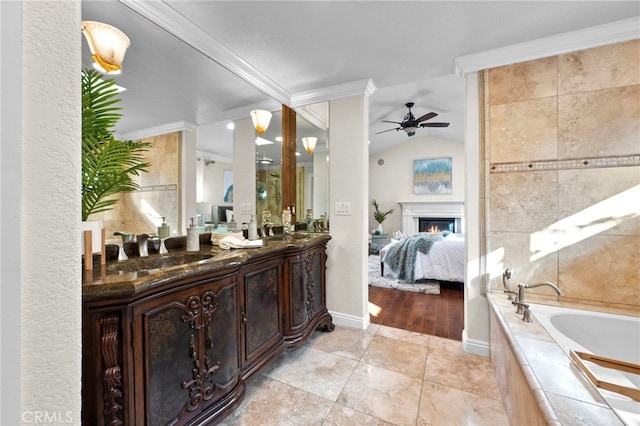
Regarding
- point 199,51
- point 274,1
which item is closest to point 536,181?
point 274,1

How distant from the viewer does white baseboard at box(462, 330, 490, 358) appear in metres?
1.99

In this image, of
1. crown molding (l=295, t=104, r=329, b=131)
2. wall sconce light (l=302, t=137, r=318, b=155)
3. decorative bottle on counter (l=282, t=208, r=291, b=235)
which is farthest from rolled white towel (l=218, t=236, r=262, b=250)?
crown molding (l=295, t=104, r=329, b=131)

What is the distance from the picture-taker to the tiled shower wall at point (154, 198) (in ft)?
4.37

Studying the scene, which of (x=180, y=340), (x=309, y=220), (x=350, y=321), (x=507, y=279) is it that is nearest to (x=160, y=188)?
(x=180, y=340)

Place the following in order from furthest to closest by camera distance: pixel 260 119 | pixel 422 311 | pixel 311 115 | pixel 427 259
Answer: pixel 427 259
pixel 422 311
pixel 311 115
pixel 260 119

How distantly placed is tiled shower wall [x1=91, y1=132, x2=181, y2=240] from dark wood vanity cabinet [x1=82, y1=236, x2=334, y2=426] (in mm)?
533

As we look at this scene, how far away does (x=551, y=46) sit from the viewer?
181 cm

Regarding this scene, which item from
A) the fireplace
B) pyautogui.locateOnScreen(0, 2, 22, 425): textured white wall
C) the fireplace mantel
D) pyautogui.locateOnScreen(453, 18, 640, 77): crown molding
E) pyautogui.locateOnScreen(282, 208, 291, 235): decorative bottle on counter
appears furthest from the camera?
the fireplace

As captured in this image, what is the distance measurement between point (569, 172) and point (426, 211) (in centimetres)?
474

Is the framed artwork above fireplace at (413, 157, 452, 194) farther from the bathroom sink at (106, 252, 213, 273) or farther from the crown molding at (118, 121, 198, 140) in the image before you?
the bathroom sink at (106, 252, 213, 273)

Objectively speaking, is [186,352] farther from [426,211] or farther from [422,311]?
[426,211]

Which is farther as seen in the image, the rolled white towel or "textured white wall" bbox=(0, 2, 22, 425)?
the rolled white towel

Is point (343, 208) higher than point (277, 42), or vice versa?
point (277, 42)

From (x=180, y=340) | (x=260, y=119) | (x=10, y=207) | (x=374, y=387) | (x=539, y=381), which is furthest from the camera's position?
(x=260, y=119)
